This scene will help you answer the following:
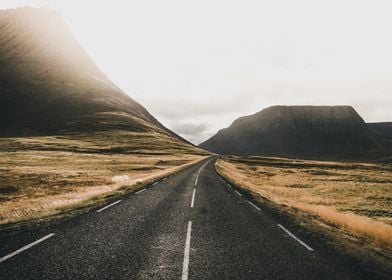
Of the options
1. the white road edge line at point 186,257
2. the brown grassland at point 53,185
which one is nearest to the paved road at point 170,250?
the white road edge line at point 186,257

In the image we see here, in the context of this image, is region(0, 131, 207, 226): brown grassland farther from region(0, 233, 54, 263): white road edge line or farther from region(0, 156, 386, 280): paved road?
region(0, 233, 54, 263): white road edge line

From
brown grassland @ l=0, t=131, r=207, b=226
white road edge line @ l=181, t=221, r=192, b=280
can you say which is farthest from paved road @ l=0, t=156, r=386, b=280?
brown grassland @ l=0, t=131, r=207, b=226

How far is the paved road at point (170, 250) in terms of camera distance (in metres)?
8.42

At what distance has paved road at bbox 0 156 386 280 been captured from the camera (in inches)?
332

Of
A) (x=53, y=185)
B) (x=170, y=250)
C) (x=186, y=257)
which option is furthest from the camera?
(x=53, y=185)

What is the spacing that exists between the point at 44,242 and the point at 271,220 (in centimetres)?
993

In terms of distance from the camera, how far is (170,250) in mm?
10297

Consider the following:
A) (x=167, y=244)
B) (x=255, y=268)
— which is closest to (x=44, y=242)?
(x=167, y=244)

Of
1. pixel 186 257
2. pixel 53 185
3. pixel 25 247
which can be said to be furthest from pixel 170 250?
pixel 53 185

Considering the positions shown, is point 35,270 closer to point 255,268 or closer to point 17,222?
point 255,268

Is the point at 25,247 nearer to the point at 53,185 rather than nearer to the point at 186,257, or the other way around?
the point at 186,257

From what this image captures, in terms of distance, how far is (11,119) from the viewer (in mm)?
161875

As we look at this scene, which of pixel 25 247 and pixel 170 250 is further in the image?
pixel 170 250

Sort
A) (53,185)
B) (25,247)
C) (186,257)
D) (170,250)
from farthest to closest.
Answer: (53,185) < (170,250) < (25,247) < (186,257)
